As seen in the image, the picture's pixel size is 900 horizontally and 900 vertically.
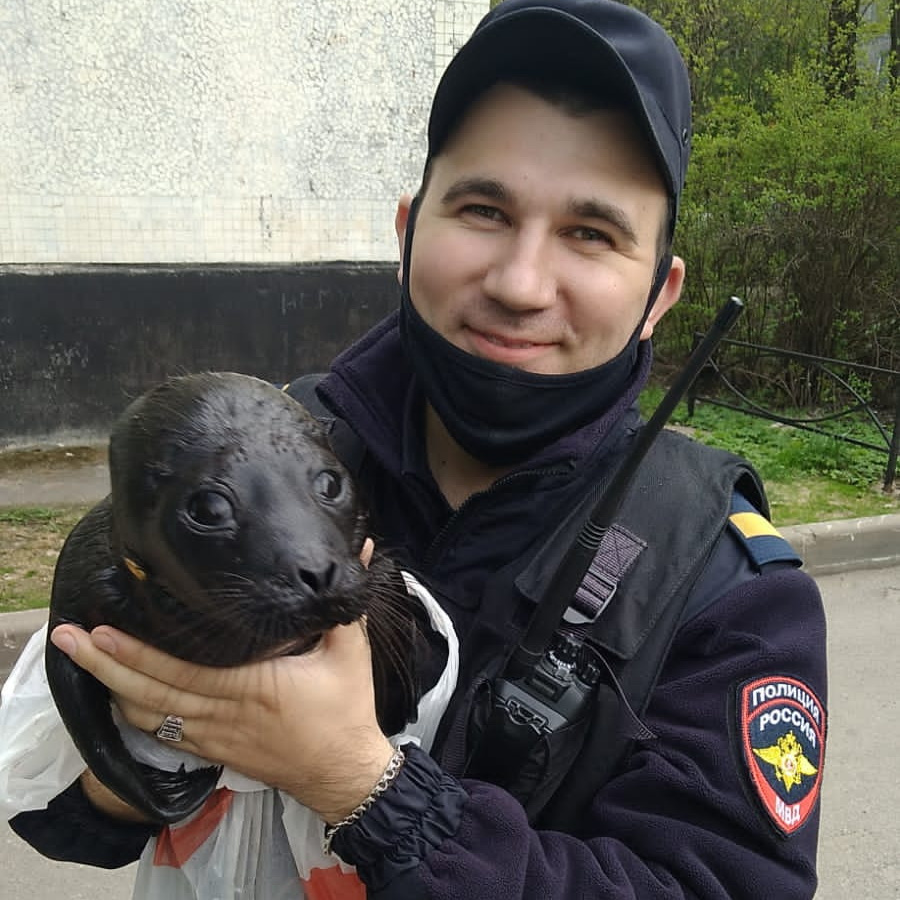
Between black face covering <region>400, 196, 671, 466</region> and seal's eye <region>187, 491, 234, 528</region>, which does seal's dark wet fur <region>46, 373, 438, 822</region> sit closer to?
seal's eye <region>187, 491, 234, 528</region>

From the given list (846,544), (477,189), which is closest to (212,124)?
(846,544)

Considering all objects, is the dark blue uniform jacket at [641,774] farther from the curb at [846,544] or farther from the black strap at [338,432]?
the curb at [846,544]

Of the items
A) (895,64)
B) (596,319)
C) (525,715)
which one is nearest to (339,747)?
(525,715)

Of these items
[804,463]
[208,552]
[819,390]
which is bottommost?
[819,390]

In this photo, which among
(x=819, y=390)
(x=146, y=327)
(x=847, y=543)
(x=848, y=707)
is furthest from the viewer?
(x=819, y=390)

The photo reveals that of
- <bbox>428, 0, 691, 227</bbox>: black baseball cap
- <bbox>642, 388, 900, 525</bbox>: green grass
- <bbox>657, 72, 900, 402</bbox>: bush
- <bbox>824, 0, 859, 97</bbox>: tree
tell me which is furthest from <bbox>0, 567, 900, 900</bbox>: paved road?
<bbox>824, 0, 859, 97</bbox>: tree

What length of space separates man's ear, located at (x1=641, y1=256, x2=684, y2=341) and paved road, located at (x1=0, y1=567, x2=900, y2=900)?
8.53 ft

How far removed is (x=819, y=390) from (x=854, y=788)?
6.02 m

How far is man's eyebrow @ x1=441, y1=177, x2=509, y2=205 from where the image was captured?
1380 mm

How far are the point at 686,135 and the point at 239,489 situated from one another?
2.95 ft

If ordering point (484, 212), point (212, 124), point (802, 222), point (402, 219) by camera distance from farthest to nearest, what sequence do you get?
point (802, 222) → point (212, 124) → point (402, 219) → point (484, 212)

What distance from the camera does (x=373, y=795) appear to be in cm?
118

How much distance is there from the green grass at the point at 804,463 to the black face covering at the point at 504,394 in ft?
16.3

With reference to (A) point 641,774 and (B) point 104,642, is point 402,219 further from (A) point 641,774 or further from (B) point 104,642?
(A) point 641,774
